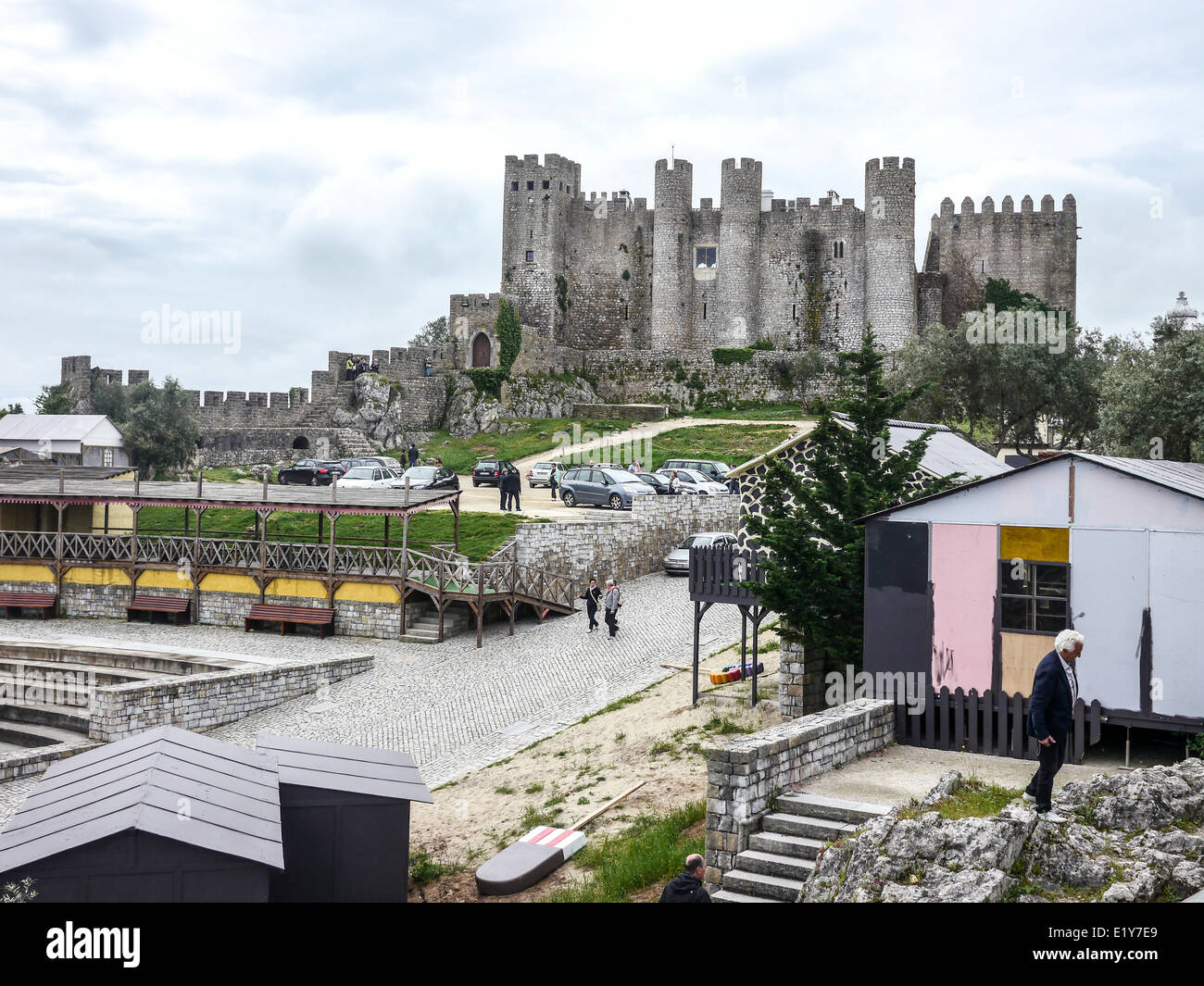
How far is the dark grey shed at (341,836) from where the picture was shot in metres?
10.6

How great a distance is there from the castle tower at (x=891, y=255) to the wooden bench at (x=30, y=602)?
3772 centimetres

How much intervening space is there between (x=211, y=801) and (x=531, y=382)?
4390 cm

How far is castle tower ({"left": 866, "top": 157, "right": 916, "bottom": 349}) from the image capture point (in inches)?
2085

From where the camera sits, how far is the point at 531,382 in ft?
172

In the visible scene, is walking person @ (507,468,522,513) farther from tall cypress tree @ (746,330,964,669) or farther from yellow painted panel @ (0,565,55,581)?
tall cypress tree @ (746,330,964,669)

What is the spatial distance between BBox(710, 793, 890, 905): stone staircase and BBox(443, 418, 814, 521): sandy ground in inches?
759

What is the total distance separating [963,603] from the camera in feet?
41.5

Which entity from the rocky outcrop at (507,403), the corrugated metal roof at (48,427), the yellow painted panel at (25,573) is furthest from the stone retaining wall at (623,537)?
the corrugated metal roof at (48,427)

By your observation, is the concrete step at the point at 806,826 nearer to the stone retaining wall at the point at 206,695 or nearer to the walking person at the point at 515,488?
the stone retaining wall at the point at 206,695

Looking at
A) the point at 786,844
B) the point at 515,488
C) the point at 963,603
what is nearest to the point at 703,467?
the point at 515,488

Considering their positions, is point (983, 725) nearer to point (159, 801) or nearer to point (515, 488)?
point (159, 801)

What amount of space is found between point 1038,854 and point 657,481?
27.0 m
